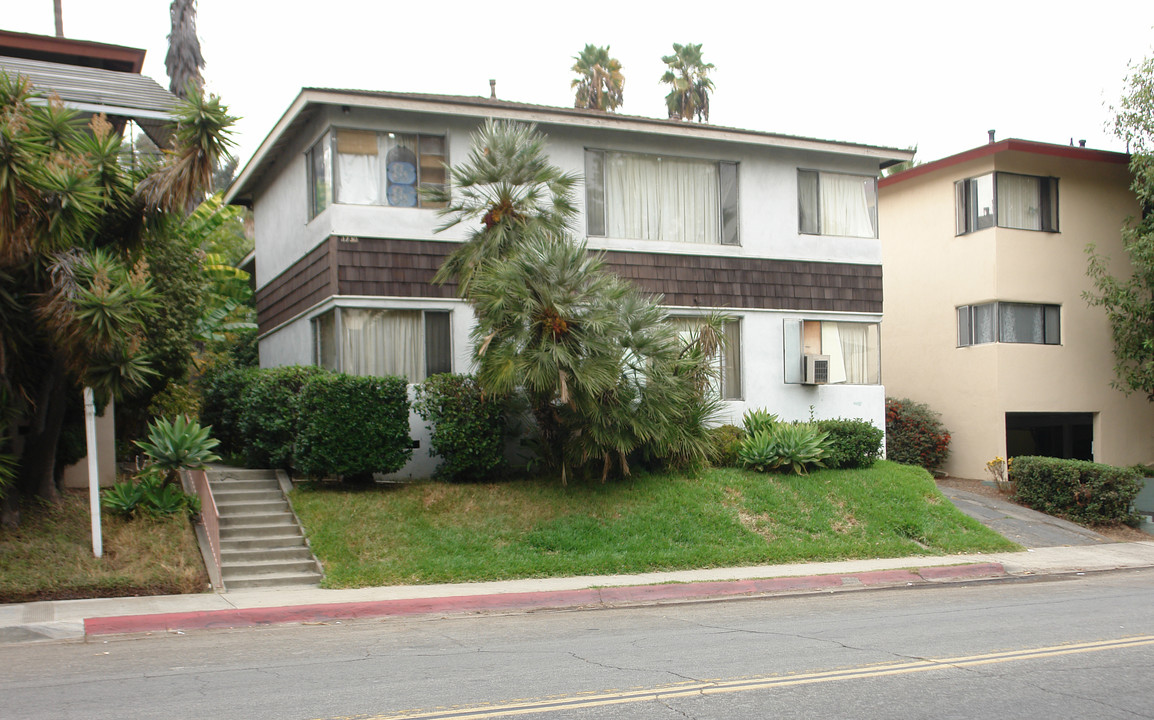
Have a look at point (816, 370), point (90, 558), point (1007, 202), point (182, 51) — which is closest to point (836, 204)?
point (816, 370)

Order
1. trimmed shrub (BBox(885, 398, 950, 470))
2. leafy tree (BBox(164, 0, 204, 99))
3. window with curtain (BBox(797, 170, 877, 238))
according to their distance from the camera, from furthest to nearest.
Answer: leafy tree (BBox(164, 0, 204, 99)), trimmed shrub (BBox(885, 398, 950, 470)), window with curtain (BBox(797, 170, 877, 238))

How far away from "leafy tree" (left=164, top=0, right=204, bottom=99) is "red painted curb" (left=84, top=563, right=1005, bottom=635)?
21.3 metres

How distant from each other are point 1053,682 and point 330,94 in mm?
13416

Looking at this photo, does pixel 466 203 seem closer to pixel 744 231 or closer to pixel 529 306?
pixel 529 306

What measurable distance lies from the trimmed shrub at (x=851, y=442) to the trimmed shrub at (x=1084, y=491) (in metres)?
3.56

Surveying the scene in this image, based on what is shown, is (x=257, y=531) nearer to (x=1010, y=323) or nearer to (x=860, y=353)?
(x=860, y=353)

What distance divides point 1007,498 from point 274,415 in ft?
47.3

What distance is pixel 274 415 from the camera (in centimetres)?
1538

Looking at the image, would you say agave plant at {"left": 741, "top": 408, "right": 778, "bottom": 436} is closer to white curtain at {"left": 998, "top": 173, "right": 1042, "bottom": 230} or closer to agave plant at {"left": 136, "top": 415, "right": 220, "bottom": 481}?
white curtain at {"left": 998, "top": 173, "right": 1042, "bottom": 230}

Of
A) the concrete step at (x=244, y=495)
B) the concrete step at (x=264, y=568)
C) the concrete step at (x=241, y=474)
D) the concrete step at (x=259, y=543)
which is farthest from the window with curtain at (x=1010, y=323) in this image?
the concrete step at (x=264, y=568)

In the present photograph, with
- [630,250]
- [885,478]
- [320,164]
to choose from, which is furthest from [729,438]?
[320,164]

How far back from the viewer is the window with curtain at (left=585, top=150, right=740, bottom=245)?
18.2 m

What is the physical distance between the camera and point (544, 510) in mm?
14578

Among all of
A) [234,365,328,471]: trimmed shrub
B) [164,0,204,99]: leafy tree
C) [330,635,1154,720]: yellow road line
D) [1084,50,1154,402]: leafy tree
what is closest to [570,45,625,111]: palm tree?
[164,0,204,99]: leafy tree
